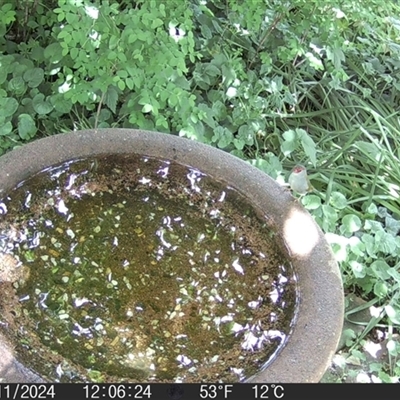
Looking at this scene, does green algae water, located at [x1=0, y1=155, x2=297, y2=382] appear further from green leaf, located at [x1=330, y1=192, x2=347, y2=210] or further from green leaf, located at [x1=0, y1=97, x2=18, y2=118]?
green leaf, located at [x1=330, y1=192, x2=347, y2=210]

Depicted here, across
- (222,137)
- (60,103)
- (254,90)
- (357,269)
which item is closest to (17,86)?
(60,103)

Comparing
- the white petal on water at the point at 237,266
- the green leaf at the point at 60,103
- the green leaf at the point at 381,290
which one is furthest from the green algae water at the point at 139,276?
the green leaf at the point at 381,290

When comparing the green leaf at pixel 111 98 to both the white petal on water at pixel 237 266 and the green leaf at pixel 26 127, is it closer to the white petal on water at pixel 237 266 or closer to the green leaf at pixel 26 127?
the green leaf at pixel 26 127

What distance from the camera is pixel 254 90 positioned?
297 cm

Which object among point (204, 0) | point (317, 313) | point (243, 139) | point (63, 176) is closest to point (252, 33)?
point (204, 0)

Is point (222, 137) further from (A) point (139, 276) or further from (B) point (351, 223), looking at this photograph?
(A) point (139, 276)

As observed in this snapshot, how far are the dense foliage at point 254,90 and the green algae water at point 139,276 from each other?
0.47 metres

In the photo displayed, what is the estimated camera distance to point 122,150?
2096 mm

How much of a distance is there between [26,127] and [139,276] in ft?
3.38

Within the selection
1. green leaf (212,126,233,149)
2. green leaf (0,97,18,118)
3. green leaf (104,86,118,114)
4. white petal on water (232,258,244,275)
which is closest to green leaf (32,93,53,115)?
green leaf (0,97,18,118)

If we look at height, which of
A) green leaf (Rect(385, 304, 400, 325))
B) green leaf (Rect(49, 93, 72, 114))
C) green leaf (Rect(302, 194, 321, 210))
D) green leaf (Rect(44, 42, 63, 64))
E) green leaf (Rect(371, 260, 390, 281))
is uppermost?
green leaf (Rect(44, 42, 63, 64))

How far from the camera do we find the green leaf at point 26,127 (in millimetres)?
2495

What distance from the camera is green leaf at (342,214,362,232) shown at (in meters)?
2.50

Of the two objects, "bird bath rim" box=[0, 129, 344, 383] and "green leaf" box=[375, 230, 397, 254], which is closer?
"bird bath rim" box=[0, 129, 344, 383]
